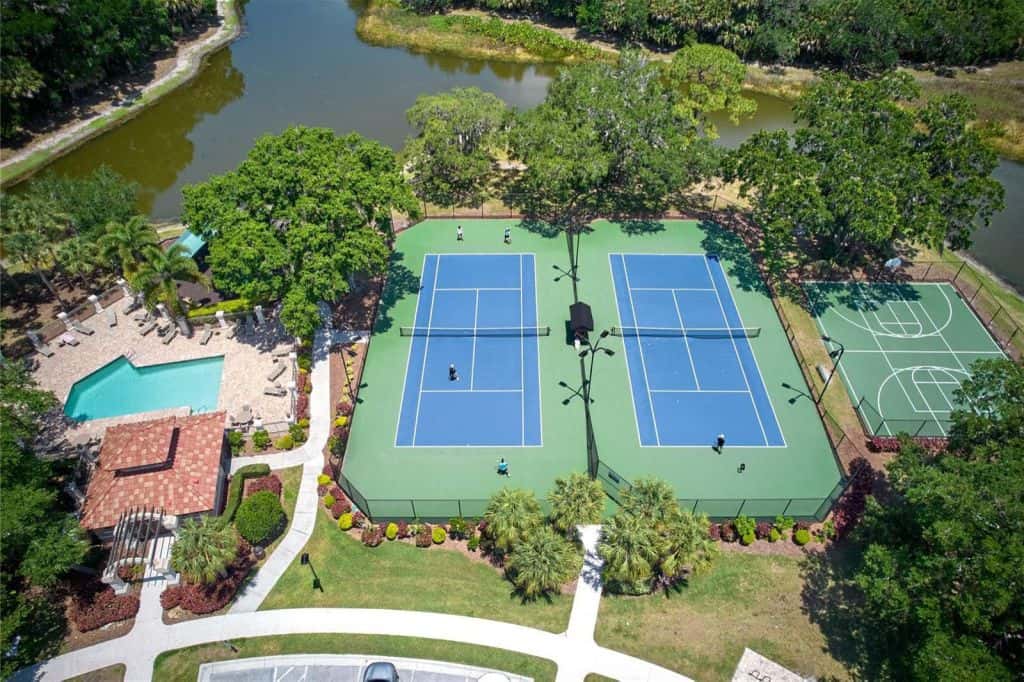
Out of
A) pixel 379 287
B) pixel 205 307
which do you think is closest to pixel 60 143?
pixel 205 307

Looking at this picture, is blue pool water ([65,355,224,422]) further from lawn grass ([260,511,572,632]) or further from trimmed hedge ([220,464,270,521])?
lawn grass ([260,511,572,632])

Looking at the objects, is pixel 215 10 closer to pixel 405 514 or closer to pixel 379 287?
pixel 379 287

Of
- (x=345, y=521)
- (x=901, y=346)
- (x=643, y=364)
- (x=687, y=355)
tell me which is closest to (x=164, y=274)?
(x=345, y=521)

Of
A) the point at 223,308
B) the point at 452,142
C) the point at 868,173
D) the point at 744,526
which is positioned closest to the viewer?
the point at 744,526

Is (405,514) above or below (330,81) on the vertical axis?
below

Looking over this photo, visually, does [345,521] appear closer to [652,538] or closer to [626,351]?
[652,538]

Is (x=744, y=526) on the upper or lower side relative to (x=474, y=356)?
lower
